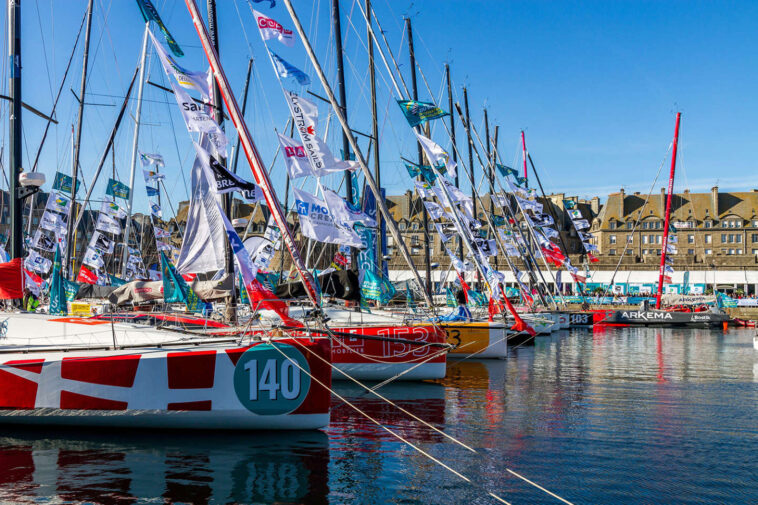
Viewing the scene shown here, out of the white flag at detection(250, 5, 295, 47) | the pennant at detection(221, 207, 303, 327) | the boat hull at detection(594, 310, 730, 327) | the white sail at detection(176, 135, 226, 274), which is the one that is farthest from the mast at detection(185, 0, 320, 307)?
the boat hull at detection(594, 310, 730, 327)

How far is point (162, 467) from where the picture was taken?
401 inches

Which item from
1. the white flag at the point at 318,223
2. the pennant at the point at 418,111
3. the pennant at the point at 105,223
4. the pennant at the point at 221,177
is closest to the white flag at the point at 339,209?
the white flag at the point at 318,223

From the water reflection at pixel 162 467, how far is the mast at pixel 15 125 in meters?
3.76

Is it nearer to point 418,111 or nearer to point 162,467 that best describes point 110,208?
point 418,111

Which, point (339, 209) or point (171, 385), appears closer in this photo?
point (171, 385)

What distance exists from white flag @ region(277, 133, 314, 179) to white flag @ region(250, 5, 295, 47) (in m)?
1.96

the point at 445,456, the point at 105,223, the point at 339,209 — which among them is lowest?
the point at 445,456

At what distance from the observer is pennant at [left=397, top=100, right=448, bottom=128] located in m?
17.4

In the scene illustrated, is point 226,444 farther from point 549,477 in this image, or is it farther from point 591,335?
point 591,335

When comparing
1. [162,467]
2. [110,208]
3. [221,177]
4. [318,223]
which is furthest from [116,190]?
[162,467]

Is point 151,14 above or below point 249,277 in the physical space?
above

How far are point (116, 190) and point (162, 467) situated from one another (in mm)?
19241

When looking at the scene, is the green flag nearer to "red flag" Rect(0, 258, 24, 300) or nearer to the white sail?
"red flag" Rect(0, 258, 24, 300)

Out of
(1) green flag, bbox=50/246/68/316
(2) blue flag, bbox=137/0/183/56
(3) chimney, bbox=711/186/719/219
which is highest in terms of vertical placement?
(3) chimney, bbox=711/186/719/219
